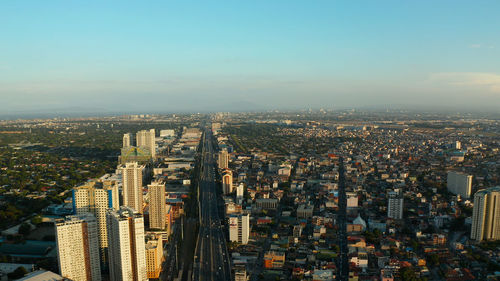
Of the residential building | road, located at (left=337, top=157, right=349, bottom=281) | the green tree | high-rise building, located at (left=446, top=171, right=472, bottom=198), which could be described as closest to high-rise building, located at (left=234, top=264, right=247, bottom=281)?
the residential building

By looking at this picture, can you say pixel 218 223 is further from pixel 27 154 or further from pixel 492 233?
pixel 27 154

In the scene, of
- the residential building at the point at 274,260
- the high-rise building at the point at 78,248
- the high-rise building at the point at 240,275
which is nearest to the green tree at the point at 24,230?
the high-rise building at the point at 78,248

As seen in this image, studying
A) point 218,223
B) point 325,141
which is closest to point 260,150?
point 325,141

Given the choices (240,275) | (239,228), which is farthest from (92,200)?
(240,275)

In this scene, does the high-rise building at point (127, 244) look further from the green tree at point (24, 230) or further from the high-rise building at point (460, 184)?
the high-rise building at point (460, 184)

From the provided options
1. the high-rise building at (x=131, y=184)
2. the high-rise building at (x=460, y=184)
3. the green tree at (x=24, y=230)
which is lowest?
the green tree at (x=24, y=230)
